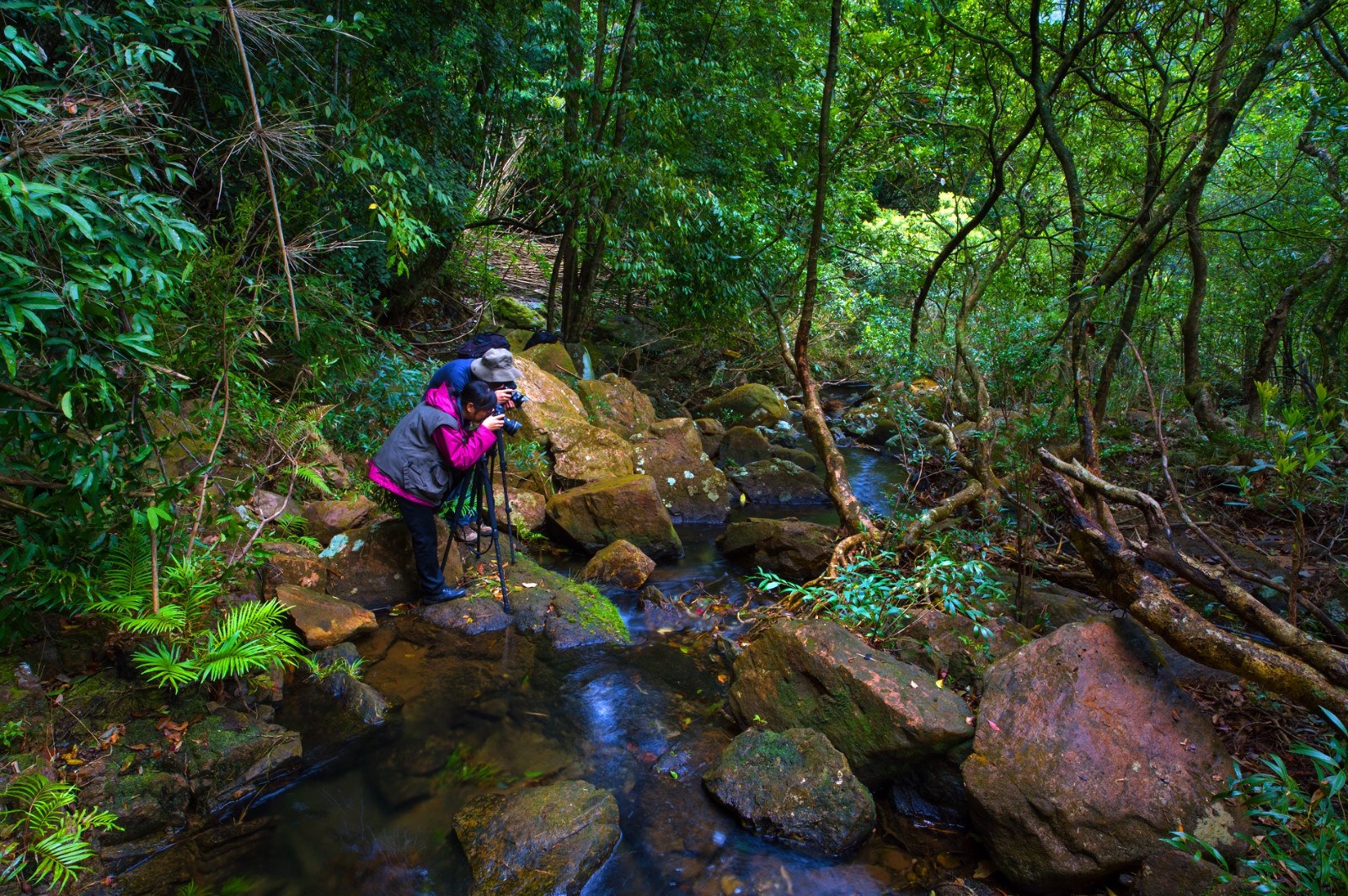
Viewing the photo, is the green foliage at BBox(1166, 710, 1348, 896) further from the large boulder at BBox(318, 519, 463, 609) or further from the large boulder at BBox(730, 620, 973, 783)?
the large boulder at BBox(318, 519, 463, 609)

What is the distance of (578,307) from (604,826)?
1009 centimetres

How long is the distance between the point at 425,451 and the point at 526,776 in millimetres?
2426

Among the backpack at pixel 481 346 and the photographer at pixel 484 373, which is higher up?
the backpack at pixel 481 346

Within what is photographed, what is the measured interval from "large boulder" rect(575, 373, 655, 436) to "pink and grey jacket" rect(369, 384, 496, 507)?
434 cm

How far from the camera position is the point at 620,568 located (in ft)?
21.5

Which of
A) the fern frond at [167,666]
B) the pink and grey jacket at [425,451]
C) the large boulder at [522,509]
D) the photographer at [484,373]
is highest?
the photographer at [484,373]

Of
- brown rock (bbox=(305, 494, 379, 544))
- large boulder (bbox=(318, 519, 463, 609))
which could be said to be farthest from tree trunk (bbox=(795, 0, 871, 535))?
brown rock (bbox=(305, 494, 379, 544))

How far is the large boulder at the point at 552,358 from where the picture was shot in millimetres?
10203

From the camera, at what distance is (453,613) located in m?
5.38

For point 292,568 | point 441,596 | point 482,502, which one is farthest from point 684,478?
point 292,568

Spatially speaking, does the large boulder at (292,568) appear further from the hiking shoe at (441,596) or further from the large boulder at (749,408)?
the large boulder at (749,408)

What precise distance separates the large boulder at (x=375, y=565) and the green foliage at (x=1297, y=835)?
5135mm

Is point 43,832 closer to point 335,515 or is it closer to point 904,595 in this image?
point 335,515

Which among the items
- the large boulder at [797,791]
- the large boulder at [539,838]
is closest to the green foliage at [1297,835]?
the large boulder at [797,791]
